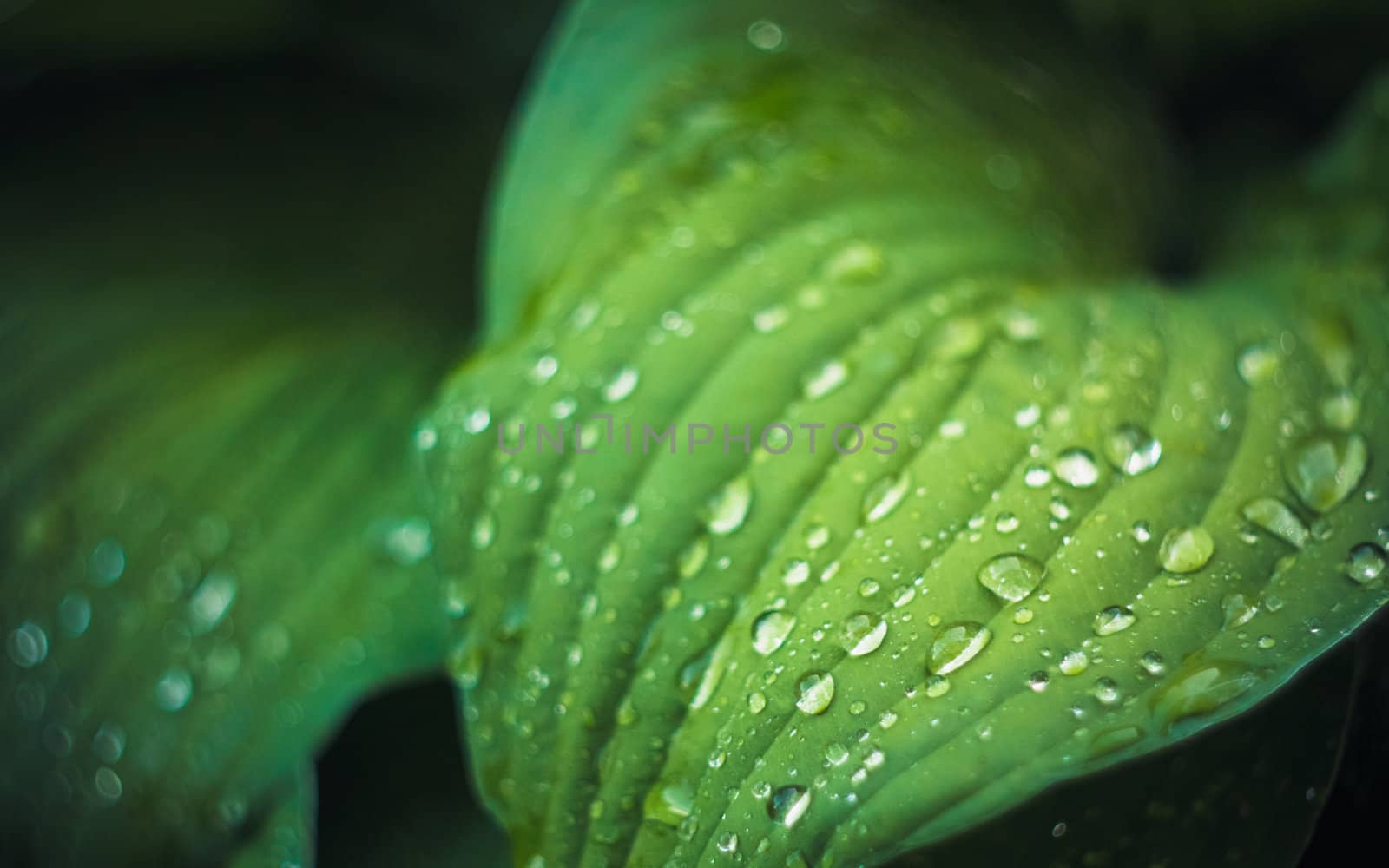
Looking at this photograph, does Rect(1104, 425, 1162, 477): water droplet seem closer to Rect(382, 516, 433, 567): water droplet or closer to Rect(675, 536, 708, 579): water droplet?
Rect(675, 536, 708, 579): water droplet

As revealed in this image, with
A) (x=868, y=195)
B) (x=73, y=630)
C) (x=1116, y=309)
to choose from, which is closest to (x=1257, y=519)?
(x=1116, y=309)

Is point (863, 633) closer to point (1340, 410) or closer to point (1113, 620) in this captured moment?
point (1113, 620)

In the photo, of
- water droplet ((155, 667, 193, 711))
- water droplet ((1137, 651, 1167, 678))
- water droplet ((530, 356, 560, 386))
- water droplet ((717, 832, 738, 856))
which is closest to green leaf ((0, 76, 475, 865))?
water droplet ((155, 667, 193, 711))

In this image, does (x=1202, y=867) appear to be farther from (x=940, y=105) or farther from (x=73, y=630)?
(x=73, y=630)

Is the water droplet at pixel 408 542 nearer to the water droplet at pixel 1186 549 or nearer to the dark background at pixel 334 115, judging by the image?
the dark background at pixel 334 115

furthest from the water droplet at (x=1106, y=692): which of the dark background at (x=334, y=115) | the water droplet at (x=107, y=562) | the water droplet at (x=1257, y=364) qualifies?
the water droplet at (x=107, y=562)
